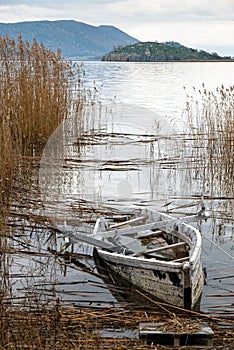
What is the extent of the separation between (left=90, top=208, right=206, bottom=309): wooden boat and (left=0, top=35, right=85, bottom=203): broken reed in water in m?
2.79

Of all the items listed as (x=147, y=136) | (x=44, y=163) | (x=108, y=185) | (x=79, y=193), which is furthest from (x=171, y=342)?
(x=147, y=136)

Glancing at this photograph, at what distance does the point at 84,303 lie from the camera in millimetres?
4898

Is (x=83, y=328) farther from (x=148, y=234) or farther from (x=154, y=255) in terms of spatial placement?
(x=148, y=234)

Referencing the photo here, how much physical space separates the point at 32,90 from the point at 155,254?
4788mm

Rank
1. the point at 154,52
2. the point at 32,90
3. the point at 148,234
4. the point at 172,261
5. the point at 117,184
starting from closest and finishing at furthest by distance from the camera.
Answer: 1. the point at 172,261
2. the point at 148,234
3. the point at 117,184
4. the point at 32,90
5. the point at 154,52

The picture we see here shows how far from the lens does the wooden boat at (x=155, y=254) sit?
4.72 m

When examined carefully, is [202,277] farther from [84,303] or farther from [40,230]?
[40,230]

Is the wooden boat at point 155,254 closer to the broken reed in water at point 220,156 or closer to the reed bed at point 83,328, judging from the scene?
the reed bed at point 83,328

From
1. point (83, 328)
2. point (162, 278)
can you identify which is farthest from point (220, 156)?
point (83, 328)

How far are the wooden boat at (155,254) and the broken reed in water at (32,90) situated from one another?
2.79 meters

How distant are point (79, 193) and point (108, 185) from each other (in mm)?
715

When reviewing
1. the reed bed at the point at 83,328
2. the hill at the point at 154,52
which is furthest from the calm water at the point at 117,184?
the hill at the point at 154,52

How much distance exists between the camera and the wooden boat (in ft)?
15.5

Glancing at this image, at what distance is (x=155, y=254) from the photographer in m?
5.59
